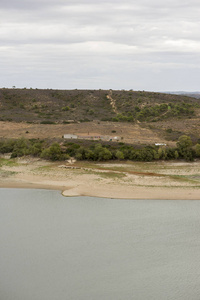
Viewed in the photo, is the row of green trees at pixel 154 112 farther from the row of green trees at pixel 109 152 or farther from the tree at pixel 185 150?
the tree at pixel 185 150

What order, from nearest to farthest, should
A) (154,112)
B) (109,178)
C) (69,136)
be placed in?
(109,178), (69,136), (154,112)

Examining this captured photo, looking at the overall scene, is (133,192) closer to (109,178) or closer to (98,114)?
(109,178)

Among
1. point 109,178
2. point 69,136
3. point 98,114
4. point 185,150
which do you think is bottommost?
point 109,178

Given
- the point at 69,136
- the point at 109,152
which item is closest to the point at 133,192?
the point at 109,152

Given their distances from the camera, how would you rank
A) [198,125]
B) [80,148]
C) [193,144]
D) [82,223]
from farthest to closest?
[198,125] → [193,144] → [80,148] → [82,223]

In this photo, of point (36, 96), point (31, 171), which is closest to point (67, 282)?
point (31, 171)

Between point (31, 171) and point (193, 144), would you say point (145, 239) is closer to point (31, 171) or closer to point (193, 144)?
point (31, 171)

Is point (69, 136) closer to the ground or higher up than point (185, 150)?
higher up
